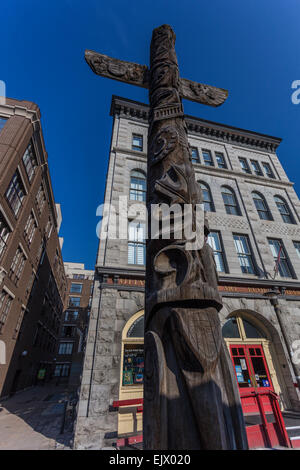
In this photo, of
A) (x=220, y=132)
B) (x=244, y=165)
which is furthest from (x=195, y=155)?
(x=244, y=165)

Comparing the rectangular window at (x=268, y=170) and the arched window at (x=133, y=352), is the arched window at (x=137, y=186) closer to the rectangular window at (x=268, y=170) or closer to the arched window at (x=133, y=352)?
the arched window at (x=133, y=352)

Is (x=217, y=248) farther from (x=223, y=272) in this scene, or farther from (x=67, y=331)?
(x=67, y=331)

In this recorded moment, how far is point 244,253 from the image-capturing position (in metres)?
12.9

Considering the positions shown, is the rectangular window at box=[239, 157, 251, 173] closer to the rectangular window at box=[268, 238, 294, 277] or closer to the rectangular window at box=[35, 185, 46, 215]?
the rectangular window at box=[268, 238, 294, 277]

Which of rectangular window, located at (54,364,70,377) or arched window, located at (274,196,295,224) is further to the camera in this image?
rectangular window, located at (54,364,70,377)

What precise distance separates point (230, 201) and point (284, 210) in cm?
418

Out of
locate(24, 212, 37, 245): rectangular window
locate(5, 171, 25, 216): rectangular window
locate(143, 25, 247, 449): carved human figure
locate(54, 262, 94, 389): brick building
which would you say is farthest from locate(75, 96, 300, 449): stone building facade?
locate(54, 262, 94, 389): brick building

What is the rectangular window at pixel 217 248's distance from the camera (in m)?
12.0

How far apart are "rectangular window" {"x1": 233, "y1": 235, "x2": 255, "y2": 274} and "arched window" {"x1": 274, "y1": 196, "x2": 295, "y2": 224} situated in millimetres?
4053

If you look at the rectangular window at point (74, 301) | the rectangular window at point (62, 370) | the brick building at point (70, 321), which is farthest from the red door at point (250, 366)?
the rectangular window at point (74, 301)

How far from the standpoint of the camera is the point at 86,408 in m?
7.13

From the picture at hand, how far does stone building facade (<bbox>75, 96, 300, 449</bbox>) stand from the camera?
7.80 meters

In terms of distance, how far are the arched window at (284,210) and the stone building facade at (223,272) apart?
0.07m
